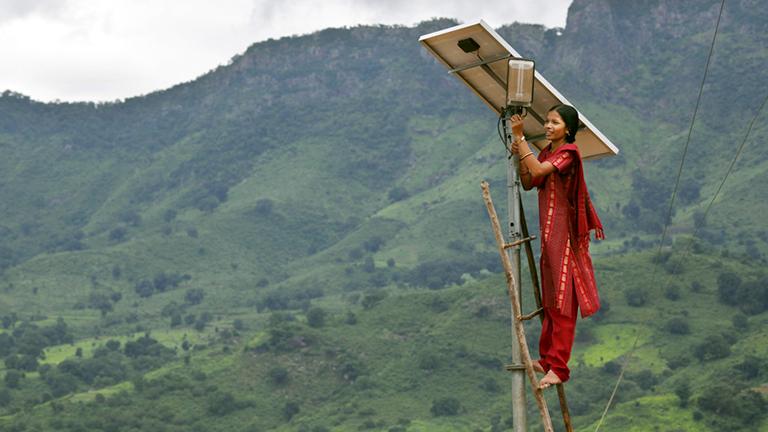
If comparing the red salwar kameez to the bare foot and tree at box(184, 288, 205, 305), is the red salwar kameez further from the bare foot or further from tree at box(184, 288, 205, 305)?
tree at box(184, 288, 205, 305)

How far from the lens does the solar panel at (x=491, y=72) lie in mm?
5777

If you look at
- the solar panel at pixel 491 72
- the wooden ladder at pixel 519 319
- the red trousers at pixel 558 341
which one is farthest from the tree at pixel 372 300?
the wooden ladder at pixel 519 319

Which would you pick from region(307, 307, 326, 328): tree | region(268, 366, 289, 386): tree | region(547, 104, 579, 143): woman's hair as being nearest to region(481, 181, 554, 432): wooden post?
region(547, 104, 579, 143): woman's hair

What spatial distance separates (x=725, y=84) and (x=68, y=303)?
10364cm

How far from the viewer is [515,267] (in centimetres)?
568

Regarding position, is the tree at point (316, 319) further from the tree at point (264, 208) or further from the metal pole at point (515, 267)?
the metal pole at point (515, 267)

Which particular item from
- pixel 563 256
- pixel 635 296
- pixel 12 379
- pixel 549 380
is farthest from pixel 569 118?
pixel 12 379

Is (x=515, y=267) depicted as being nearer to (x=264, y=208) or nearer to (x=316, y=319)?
(x=316, y=319)

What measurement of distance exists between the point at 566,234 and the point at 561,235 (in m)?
0.03

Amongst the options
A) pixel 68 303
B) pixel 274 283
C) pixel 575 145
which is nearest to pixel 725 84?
pixel 274 283

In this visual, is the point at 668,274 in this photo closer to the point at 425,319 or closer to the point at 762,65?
the point at 425,319

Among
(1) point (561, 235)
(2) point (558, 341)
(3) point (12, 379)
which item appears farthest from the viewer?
(3) point (12, 379)

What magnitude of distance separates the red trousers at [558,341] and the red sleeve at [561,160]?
584 mm

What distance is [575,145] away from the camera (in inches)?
231
